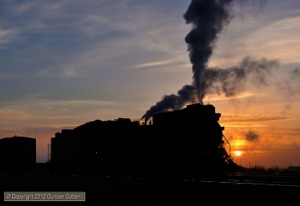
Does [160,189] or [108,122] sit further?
[108,122]

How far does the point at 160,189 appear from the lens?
14867 mm

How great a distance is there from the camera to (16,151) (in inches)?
2121

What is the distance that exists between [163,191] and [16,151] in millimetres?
42754

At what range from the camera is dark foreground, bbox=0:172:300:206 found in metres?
11.2

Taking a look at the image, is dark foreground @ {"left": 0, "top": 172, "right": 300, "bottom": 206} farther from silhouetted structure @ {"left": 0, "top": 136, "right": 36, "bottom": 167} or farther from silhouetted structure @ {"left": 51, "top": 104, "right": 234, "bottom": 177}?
silhouetted structure @ {"left": 0, "top": 136, "right": 36, "bottom": 167}

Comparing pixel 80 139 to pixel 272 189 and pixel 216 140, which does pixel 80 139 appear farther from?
pixel 272 189

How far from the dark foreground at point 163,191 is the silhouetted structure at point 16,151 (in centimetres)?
3310

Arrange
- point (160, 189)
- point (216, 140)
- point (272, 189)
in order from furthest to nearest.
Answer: point (216, 140) → point (160, 189) → point (272, 189)

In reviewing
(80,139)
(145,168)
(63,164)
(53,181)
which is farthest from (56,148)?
(53,181)

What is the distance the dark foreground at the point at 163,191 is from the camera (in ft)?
36.9

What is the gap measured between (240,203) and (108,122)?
80.5 ft

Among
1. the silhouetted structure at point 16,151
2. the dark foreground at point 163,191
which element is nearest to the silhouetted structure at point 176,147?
the dark foreground at point 163,191

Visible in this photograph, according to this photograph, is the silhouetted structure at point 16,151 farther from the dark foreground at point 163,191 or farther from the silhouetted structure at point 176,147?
the dark foreground at point 163,191

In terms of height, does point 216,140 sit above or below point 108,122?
below
